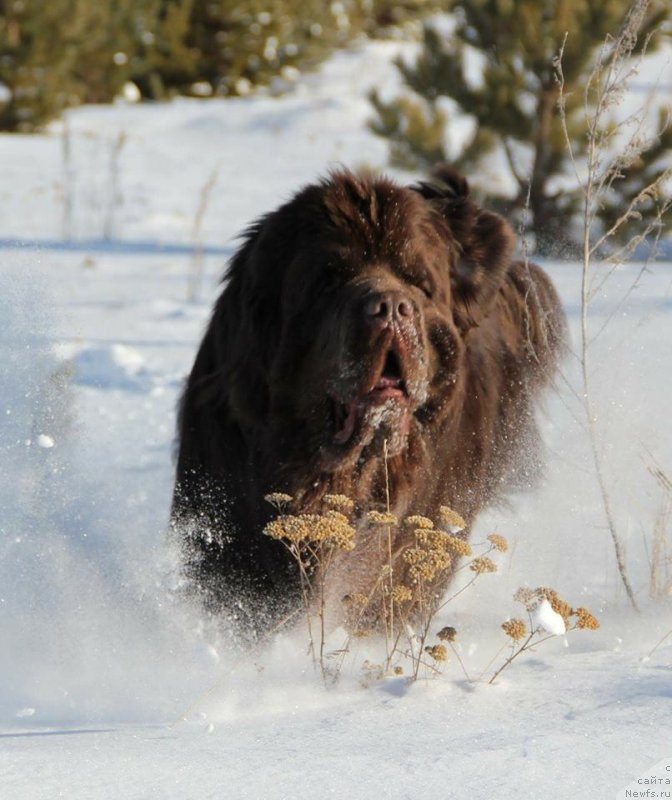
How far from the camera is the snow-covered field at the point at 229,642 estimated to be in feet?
8.70

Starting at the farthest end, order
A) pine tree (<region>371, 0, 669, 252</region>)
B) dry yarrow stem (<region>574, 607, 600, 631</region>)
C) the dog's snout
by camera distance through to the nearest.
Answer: pine tree (<region>371, 0, 669, 252</region>) → the dog's snout → dry yarrow stem (<region>574, 607, 600, 631</region>)

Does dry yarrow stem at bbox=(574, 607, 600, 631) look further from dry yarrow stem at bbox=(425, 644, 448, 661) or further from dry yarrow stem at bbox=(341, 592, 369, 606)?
dry yarrow stem at bbox=(341, 592, 369, 606)

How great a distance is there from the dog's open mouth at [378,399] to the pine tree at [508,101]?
703cm

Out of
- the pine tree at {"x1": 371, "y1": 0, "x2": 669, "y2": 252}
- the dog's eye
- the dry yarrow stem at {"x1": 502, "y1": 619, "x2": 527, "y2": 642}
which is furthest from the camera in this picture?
the pine tree at {"x1": 371, "y1": 0, "x2": 669, "y2": 252}

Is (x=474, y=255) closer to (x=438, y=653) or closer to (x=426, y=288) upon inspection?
(x=426, y=288)

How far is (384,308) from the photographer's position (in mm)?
3658

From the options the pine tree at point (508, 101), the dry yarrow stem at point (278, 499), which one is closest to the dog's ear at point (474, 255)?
the dry yarrow stem at point (278, 499)

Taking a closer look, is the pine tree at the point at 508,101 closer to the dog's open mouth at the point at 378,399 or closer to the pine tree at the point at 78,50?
the pine tree at the point at 78,50

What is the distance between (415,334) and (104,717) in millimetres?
1419

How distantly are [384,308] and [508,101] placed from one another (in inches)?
323

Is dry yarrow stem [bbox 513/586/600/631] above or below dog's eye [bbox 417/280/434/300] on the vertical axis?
below

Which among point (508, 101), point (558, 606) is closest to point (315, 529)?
point (558, 606)

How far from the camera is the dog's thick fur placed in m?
3.85

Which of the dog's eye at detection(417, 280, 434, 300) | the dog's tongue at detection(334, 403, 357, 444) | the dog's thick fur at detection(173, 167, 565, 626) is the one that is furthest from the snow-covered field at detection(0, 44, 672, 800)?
the dog's eye at detection(417, 280, 434, 300)
